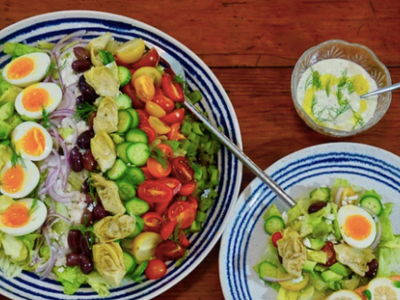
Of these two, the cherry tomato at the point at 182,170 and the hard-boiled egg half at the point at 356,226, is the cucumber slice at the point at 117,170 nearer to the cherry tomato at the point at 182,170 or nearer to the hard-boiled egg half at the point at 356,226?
the cherry tomato at the point at 182,170

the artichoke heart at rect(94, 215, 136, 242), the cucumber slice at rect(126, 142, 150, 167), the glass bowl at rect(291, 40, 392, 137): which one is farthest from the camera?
the glass bowl at rect(291, 40, 392, 137)

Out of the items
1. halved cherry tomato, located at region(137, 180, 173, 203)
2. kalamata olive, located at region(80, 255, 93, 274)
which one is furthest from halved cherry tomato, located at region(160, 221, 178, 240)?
kalamata olive, located at region(80, 255, 93, 274)

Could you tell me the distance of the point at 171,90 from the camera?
7.67 feet

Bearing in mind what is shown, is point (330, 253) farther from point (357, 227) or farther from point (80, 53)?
point (80, 53)

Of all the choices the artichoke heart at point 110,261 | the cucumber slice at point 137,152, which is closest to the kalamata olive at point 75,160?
the cucumber slice at point 137,152

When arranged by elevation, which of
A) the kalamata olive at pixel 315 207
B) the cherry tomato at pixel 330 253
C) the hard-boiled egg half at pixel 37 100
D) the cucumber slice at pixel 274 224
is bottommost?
the cherry tomato at pixel 330 253

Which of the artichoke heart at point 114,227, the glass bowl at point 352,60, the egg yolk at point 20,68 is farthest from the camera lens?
the glass bowl at point 352,60

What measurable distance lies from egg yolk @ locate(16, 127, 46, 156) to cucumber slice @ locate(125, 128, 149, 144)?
1.28 ft

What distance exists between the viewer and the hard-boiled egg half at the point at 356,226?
2.33 metres

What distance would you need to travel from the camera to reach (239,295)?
91.8 inches

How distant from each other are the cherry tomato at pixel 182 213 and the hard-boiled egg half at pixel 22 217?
58cm

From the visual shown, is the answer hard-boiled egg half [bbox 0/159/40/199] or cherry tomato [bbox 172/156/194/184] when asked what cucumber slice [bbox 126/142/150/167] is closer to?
cherry tomato [bbox 172/156/194/184]

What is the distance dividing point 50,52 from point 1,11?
0.45 meters

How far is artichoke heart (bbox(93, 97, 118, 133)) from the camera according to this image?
2.18 m
